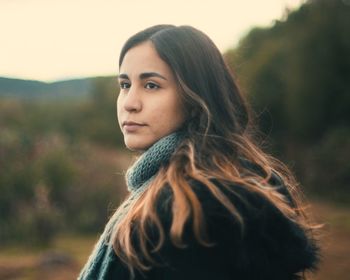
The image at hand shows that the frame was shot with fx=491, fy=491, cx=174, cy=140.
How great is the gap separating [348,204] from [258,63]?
843cm

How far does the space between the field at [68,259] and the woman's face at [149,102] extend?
4.15 metres

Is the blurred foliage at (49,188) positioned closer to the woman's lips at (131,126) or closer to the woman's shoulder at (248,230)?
the woman's lips at (131,126)

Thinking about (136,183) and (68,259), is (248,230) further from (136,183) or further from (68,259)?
(68,259)

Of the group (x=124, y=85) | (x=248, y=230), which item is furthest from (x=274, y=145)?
(x=248, y=230)

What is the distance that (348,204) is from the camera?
12.9 meters

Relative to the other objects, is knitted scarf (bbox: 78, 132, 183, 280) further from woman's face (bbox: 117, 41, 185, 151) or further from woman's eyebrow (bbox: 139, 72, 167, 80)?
woman's eyebrow (bbox: 139, 72, 167, 80)

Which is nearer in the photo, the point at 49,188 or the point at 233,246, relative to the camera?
the point at 233,246

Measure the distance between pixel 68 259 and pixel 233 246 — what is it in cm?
657

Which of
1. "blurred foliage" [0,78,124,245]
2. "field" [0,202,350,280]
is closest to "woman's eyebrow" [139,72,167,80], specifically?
"field" [0,202,350,280]

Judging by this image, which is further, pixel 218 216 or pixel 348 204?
pixel 348 204

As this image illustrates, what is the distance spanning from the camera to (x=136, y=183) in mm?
1917

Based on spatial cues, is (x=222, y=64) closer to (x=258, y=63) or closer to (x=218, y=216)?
(x=218, y=216)

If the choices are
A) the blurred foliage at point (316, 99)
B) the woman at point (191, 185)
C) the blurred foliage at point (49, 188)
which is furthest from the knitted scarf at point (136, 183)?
the blurred foliage at point (316, 99)

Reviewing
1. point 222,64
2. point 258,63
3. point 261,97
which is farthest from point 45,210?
point 258,63
